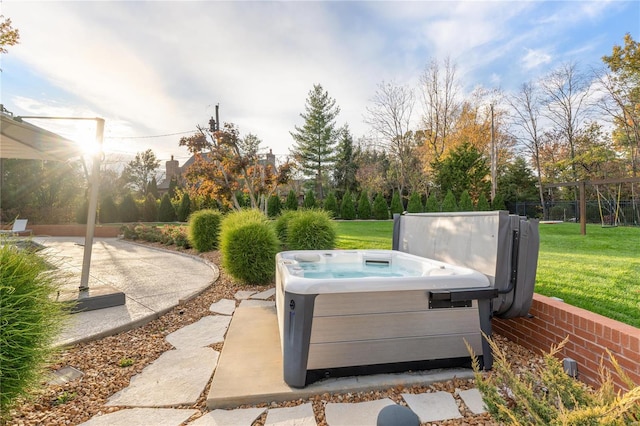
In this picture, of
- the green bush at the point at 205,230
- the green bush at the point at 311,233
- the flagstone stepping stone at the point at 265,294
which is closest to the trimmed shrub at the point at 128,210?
the green bush at the point at 205,230

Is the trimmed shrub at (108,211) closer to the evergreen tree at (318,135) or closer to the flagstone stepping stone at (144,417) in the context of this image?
the evergreen tree at (318,135)

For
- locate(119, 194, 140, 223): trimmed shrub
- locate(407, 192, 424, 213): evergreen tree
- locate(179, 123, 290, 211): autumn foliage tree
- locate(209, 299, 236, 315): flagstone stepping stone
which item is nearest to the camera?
locate(209, 299, 236, 315): flagstone stepping stone

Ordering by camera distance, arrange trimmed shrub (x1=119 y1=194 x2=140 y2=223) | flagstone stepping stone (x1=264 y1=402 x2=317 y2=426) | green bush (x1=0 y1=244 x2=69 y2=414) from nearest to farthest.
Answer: green bush (x1=0 y1=244 x2=69 y2=414)
flagstone stepping stone (x1=264 y1=402 x2=317 y2=426)
trimmed shrub (x1=119 y1=194 x2=140 y2=223)

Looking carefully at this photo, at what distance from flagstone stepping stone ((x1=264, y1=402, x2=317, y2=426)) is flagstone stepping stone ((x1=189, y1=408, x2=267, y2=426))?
0.09 m

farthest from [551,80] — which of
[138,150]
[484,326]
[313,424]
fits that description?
[138,150]

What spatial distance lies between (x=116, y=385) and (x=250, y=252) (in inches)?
98.8

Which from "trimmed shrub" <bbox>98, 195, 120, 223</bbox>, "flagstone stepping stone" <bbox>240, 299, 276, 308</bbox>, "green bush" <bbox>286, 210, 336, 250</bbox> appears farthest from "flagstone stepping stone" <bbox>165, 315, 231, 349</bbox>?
"trimmed shrub" <bbox>98, 195, 120, 223</bbox>

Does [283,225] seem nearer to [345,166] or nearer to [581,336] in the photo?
[581,336]

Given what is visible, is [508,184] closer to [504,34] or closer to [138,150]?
[504,34]

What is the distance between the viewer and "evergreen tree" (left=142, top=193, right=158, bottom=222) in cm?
1769

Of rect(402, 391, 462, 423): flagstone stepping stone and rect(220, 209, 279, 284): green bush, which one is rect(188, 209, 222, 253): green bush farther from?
rect(402, 391, 462, 423): flagstone stepping stone

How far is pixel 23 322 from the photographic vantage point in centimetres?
162

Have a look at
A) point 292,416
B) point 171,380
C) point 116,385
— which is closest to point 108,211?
point 116,385

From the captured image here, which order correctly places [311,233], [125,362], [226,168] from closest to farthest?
1. [125,362]
2. [311,233]
3. [226,168]
